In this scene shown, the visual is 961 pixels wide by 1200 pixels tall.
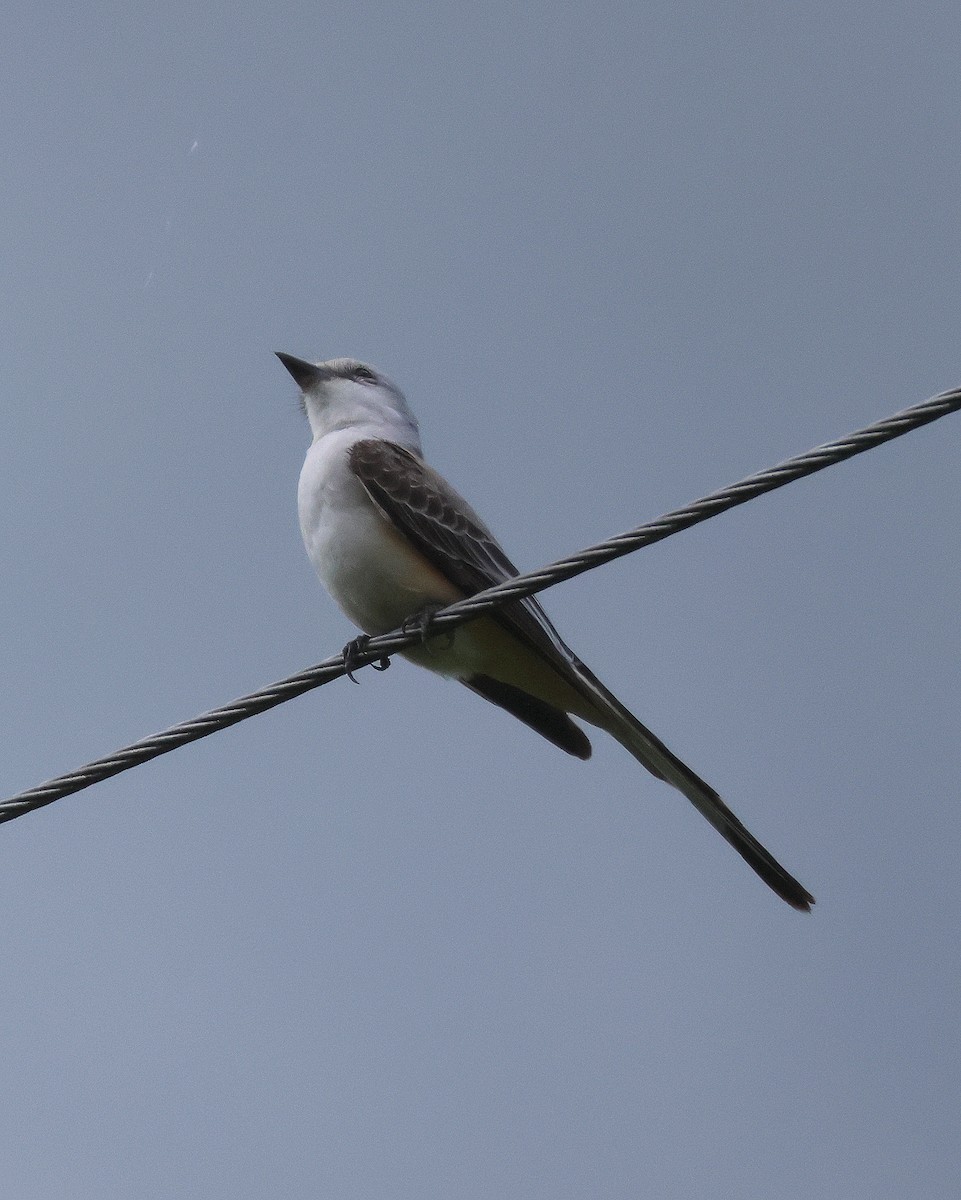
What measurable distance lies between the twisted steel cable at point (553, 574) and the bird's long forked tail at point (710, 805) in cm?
120

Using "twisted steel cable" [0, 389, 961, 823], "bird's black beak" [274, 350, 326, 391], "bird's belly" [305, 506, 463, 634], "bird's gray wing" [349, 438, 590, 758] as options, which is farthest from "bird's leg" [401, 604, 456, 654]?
"bird's black beak" [274, 350, 326, 391]

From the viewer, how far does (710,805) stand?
5.39m

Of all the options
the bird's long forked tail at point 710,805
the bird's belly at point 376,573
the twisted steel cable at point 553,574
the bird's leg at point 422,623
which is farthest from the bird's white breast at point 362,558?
the twisted steel cable at point 553,574

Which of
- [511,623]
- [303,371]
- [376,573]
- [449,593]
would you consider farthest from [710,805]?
[303,371]

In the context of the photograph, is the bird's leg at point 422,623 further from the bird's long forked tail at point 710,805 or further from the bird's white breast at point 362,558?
the bird's long forked tail at point 710,805

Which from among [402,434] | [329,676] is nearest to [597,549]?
[329,676]

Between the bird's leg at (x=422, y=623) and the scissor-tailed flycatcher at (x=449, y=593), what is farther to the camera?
the scissor-tailed flycatcher at (x=449, y=593)

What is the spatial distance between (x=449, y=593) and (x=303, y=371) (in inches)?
69.5

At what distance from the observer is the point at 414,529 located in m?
5.70

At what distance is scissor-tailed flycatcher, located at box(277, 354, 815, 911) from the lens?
17.8 feet

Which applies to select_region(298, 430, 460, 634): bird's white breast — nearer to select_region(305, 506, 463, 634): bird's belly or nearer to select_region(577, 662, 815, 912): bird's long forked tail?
select_region(305, 506, 463, 634): bird's belly

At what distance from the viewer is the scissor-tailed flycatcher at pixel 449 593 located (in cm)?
542

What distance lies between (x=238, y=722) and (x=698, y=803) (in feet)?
6.41

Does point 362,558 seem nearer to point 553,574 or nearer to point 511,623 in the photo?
point 511,623
